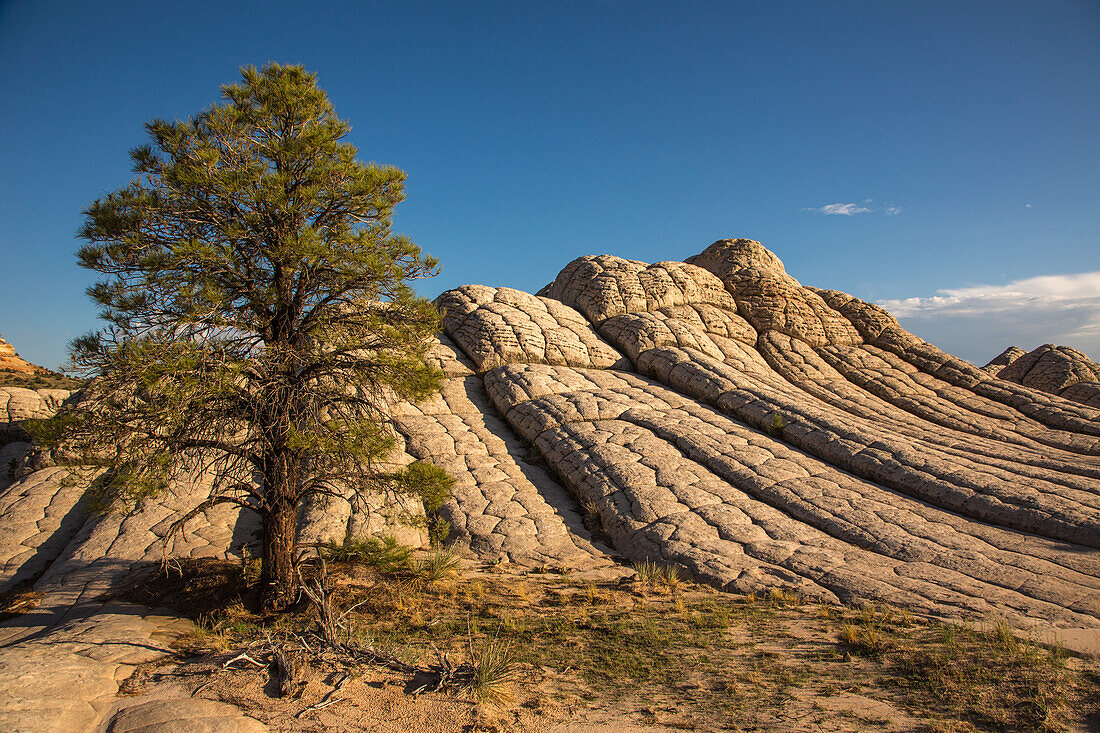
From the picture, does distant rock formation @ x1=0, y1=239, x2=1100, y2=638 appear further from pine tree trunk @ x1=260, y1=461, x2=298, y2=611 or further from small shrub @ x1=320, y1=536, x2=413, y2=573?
small shrub @ x1=320, y1=536, x2=413, y2=573

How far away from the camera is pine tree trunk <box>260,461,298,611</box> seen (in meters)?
8.01

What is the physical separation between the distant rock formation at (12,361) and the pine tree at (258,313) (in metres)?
36.4

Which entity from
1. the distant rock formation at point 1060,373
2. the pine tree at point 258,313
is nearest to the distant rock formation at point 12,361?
the pine tree at point 258,313

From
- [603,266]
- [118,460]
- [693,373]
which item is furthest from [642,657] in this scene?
[603,266]

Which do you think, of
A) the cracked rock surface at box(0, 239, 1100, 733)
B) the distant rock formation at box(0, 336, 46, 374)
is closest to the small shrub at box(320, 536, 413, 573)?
the cracked rock surface at box(0, 239, 1100, 733)

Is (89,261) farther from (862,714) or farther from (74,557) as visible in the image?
(862,714)

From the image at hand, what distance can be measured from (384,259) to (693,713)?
694cm

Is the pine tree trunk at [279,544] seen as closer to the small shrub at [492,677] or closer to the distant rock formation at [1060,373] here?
the small shrub at [492,677]

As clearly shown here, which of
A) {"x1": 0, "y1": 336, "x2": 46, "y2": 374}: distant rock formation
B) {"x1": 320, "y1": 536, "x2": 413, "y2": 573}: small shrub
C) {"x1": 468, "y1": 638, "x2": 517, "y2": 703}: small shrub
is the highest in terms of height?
{"x1": 0, "y1": 336, "x2": 46, "y2": 374}: distant rock formation

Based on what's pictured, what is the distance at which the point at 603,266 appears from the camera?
2555 cm

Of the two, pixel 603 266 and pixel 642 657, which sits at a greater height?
pixel 603 266

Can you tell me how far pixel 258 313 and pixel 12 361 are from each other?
132ft

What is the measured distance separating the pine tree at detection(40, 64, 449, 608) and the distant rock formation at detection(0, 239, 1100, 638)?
1455 millimetres

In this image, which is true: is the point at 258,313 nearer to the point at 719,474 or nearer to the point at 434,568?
the point at 434,568
